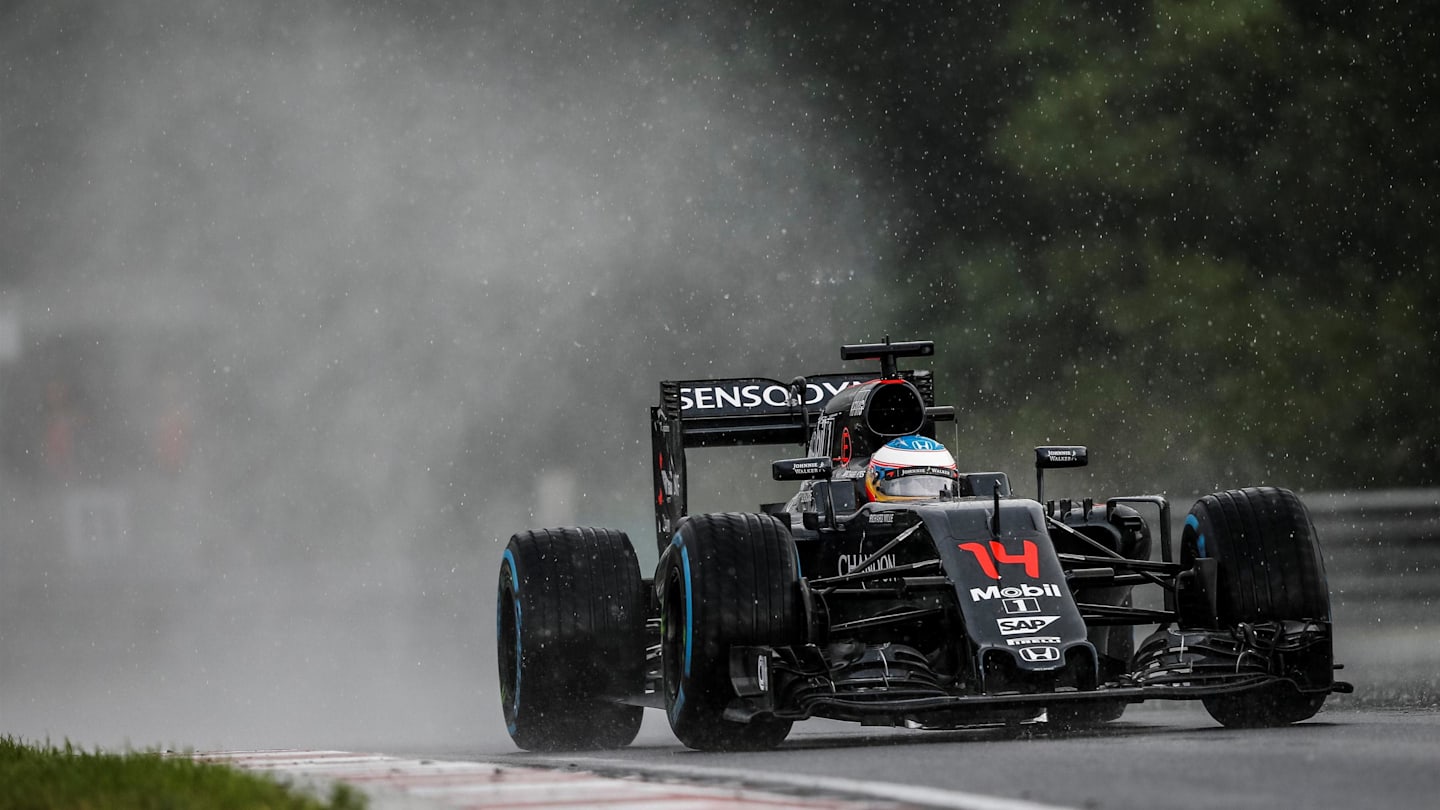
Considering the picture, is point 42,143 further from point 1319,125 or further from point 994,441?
point 1319,125

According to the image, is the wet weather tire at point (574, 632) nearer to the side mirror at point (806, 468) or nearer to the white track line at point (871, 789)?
the side mirror at point (806, 468)

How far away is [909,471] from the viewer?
12.7m

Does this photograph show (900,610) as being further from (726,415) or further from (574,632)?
(726,415)

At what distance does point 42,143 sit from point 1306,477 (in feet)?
75.2

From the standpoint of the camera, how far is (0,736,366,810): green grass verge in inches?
286

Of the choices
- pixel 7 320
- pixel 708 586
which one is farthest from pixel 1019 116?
pixel 708 586

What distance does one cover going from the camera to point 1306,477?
86.4 ft

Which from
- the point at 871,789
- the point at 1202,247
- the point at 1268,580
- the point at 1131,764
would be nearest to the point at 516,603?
the point at 1268,580

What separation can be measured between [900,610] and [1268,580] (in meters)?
1.93

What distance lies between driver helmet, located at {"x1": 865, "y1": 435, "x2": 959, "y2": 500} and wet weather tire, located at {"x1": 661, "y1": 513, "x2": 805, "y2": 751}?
1.92 meters

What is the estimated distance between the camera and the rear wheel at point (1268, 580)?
36.1 feet

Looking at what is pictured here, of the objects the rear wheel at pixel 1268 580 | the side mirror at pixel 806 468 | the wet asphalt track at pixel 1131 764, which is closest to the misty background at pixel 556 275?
the side mirror at pixel 806 468

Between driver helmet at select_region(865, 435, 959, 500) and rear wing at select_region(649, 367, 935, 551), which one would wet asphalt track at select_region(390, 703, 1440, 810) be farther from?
rear wing at select_region(649, 367, 935, 551)

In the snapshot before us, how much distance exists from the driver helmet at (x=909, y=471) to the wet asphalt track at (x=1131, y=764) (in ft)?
5.08
